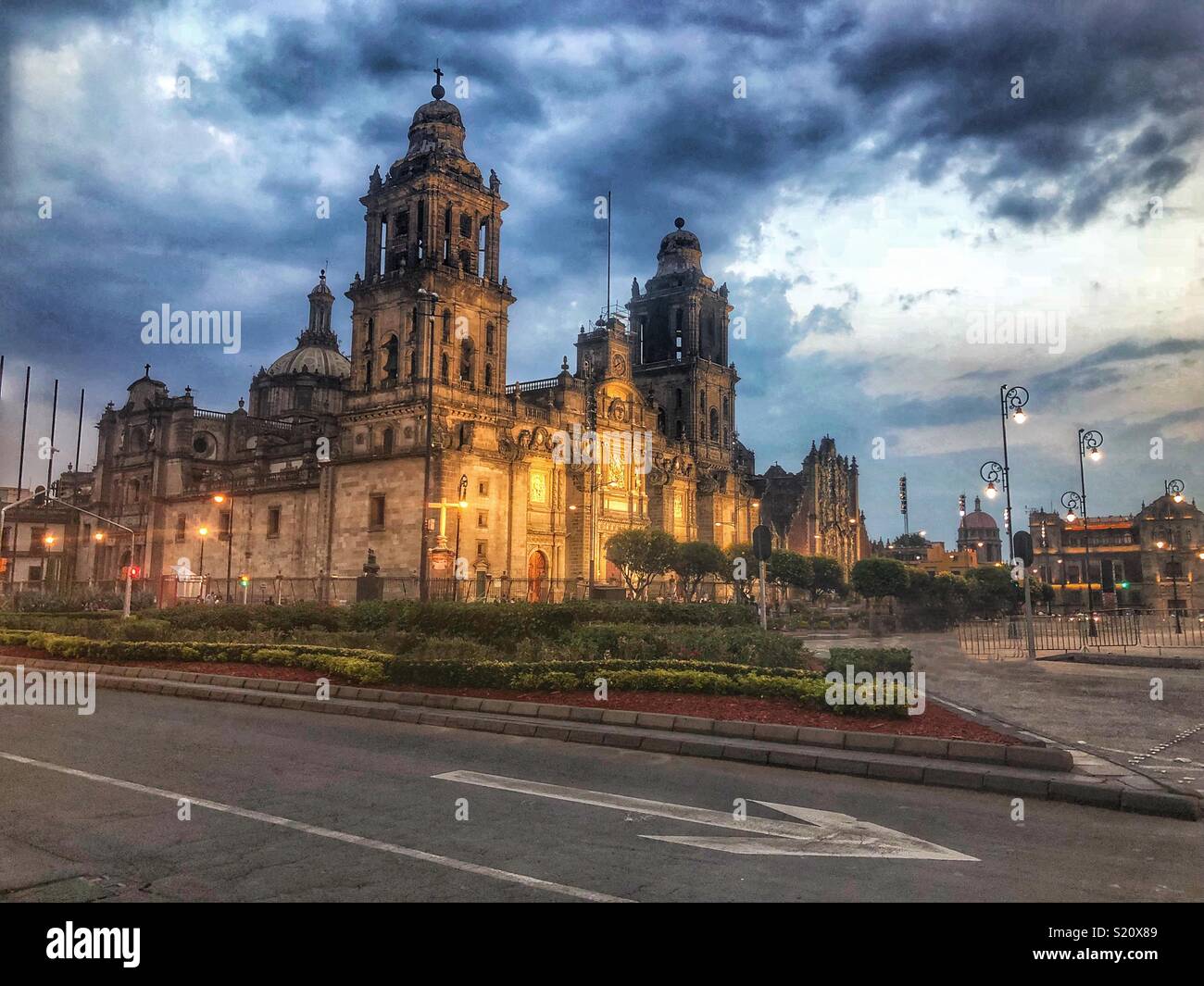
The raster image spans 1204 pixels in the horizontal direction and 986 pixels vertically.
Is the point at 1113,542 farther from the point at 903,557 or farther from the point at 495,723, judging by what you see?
the point at 495,723

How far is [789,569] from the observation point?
2416 inches

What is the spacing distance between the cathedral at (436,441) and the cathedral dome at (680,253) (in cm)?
31

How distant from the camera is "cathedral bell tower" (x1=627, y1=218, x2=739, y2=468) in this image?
7381 centimetres

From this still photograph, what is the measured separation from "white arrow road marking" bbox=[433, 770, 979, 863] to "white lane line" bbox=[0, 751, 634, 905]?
153cm

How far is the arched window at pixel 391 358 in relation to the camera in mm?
50781

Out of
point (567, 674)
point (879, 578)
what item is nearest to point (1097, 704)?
point (567, 674)

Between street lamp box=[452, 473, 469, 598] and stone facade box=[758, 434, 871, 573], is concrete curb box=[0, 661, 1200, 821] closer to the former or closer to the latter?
street lamp box=[452, 473, 469, 598]

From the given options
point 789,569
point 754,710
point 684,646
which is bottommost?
point 754,710

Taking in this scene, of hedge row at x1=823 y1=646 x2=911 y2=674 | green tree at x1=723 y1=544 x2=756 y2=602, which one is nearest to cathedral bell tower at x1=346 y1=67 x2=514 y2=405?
green tree at x1=723 y1=544 x2=756 y2=602

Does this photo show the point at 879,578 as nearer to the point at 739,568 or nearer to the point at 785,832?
the point at 739,568

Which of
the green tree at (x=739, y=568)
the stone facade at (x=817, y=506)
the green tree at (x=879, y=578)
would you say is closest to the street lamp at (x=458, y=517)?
the green tree at (x=739, y=568)

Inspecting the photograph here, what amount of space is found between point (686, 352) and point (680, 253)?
10.6 metres

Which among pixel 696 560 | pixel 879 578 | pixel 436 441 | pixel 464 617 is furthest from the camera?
pixel 696 560
